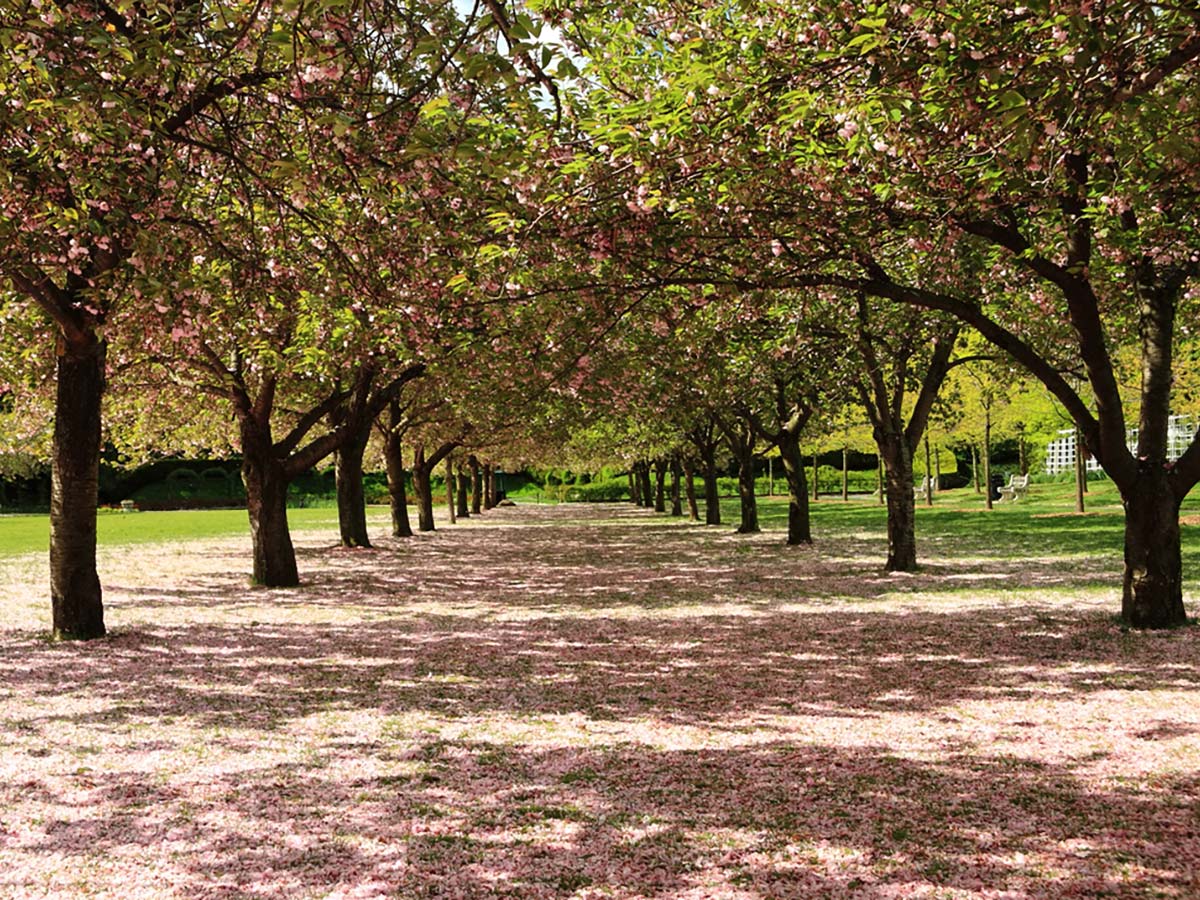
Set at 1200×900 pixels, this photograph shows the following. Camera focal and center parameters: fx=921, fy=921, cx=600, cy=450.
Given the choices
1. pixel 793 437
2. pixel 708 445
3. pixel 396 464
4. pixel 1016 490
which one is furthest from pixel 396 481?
pixel 1016 490

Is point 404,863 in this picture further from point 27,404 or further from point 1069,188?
point 27,404

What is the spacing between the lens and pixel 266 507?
61.6 ft

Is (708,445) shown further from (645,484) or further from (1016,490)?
(645,484)

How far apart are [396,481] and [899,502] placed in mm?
21468

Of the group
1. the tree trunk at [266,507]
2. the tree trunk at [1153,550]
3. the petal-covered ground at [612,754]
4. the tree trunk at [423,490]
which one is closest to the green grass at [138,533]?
the tree trunk at [423,490]

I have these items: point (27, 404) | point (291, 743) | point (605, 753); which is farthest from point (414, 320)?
point (27, 404)

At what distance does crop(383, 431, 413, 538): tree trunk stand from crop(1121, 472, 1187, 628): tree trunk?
25.9 metres

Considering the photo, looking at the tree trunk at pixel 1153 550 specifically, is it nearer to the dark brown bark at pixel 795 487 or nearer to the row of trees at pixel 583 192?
the row of trees at pixel 583 192

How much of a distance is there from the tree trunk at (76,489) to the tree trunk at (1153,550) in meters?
13.2

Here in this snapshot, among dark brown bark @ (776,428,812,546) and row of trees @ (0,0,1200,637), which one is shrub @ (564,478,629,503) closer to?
dark brown bark @ (776,428,812,546)

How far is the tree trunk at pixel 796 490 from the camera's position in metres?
26.5

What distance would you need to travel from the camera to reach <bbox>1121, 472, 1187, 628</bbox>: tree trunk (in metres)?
11.2

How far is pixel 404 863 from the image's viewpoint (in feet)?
16.1

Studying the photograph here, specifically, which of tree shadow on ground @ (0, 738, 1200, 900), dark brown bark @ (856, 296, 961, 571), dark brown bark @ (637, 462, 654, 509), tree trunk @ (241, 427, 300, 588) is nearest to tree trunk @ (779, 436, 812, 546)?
dark brown bark @ (856, 296, 961, 571)
